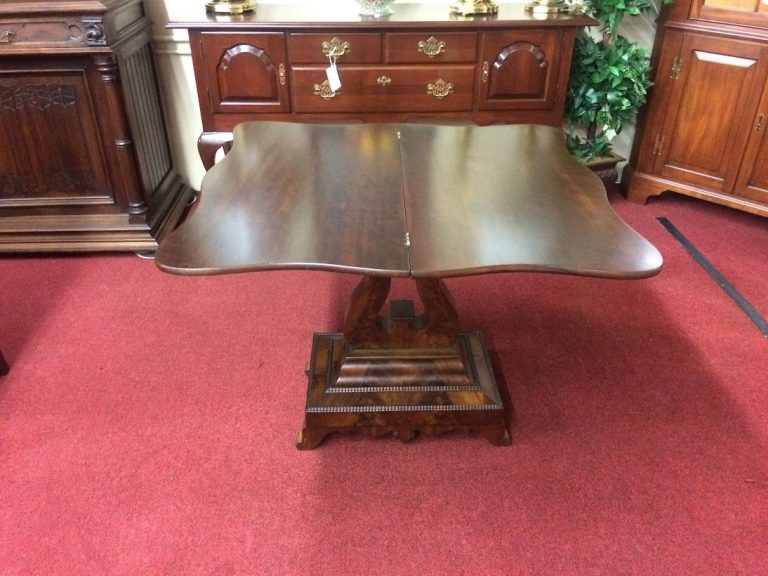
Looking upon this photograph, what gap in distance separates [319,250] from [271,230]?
138 mm

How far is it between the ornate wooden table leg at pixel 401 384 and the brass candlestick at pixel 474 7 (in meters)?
1.39

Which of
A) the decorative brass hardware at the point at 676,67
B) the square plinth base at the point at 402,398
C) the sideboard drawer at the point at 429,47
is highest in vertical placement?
the sideboard drawer at the point at 429,47

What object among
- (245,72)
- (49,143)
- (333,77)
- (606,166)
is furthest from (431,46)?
(49,143)

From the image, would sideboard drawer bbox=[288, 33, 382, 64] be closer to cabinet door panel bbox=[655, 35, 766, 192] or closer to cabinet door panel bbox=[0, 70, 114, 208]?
cabinet door panel bbox=[0, 70, 114, 208]

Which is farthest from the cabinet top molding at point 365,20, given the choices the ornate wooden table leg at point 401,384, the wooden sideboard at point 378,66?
the ornate wooden table leg at point 401,384

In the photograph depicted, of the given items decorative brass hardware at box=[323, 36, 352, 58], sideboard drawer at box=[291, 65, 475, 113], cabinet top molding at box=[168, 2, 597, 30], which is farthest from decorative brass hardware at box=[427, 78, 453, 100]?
decorative brass hardware at box=[323, 36, 352, 58]

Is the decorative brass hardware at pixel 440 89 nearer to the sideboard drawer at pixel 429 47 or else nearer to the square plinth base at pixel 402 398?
the sideboard drawer at pixel 429 47

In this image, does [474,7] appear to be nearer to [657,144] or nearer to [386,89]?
[386,89]

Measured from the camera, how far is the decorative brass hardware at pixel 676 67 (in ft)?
8.41

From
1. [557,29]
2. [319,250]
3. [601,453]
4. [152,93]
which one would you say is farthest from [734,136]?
[152,93]

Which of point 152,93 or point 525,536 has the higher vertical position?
point 152,93

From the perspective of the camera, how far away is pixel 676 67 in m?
2.58

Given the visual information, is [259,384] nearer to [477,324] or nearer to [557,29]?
[477,324]

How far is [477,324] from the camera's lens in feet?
6.69
